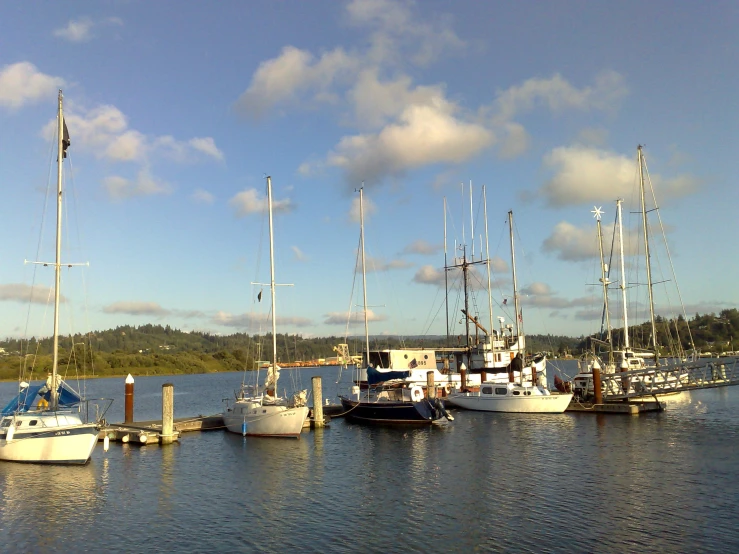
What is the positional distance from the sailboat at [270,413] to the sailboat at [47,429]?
439 inches

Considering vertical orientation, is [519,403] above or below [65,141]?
below

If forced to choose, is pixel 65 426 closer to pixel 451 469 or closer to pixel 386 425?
pixel 451 469

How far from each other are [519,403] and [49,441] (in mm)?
37785

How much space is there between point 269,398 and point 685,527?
28.4 metres

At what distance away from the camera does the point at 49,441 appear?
104 ft

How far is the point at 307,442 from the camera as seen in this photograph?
130ft

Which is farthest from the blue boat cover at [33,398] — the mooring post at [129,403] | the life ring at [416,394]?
the life ring at [416,394]

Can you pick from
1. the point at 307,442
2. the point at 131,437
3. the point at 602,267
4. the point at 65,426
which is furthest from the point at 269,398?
the point at 602,267

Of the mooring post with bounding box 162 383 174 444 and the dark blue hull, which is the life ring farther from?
the mooring post with bounding box 162 383 174 444

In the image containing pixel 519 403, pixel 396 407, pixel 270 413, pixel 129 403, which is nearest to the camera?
pixel 270 413

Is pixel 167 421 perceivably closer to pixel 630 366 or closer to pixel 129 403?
pixel 129 403

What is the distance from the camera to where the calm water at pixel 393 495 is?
786 inches

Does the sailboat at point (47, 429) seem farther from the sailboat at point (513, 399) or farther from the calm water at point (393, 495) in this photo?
the sailboat at point (513, 399)

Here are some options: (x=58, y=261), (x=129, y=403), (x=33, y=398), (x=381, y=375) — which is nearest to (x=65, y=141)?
(x=58, y=261)
